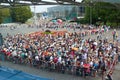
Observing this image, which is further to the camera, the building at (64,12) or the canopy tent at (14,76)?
the building at (64,12)

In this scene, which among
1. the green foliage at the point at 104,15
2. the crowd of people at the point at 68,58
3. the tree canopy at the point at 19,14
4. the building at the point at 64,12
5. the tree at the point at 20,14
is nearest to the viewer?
the crowd of people at the point at 68,58

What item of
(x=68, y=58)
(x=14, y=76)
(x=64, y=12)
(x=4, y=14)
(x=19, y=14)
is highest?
(x=14, y=76)

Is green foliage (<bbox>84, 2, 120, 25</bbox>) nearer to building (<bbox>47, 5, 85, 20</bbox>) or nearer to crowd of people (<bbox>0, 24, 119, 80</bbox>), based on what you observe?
crowd of people (<bbox>0, 24, 119, 80</bbox>)

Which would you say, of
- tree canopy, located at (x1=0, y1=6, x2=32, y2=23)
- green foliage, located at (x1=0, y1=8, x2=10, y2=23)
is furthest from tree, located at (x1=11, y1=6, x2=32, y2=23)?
green foliage, located at (x1=0, y1=8, x2=10, y2=23)

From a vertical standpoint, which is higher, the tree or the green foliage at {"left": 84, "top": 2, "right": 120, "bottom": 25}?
the green foliage at {"left": 84, "top": 2, "right": 120, "bottom": 25}

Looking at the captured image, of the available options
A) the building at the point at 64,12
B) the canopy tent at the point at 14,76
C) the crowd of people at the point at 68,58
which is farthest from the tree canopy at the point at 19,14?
the canopy tent at the point at 14,76

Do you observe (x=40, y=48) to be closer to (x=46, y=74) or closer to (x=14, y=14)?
(x=46, y=74)

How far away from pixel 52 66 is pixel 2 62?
5.77 m

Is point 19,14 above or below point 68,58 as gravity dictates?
below

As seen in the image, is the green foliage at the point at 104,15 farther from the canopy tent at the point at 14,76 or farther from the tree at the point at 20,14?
the canopy tent at the point at 14,76

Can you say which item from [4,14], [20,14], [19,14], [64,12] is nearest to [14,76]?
[4,14]

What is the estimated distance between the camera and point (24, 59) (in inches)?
915

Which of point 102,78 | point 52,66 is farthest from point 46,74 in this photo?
point 102,78

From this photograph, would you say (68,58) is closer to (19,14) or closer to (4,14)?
(4,14)
